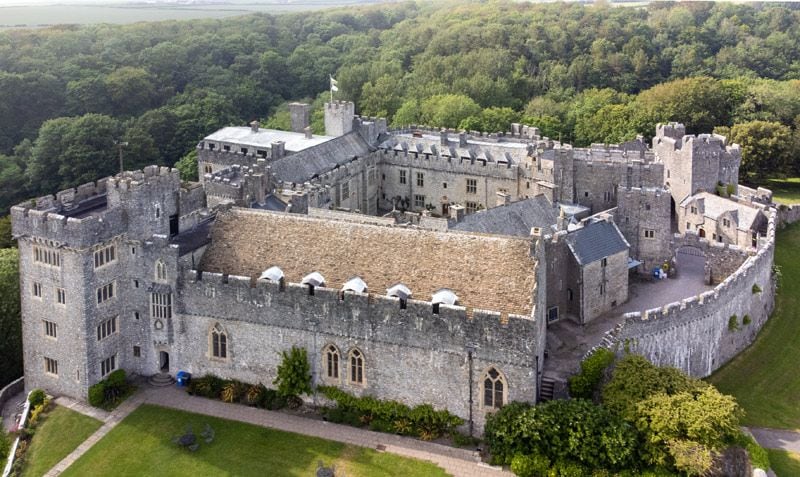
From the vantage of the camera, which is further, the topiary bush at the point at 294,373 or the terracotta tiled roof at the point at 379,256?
the topiary bush at the point at 294,373

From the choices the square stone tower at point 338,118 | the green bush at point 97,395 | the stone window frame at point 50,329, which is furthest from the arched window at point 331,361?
the square stone tower at point 338,118

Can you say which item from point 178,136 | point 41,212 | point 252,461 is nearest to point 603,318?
point 252,461

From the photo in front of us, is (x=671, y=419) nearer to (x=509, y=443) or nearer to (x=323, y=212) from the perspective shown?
(x=509, y=443)

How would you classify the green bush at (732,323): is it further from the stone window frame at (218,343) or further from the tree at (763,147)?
the tree at (763,147)

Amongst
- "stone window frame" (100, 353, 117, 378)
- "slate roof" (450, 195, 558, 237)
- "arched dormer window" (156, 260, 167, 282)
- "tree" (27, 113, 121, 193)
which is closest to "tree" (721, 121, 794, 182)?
"slate roof" (450, 195, 558, 237)

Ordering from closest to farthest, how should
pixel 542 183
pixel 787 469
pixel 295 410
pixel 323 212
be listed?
pixel 787 469 < pixel 295 410 < pixel 323 212 < pixel 542 183
